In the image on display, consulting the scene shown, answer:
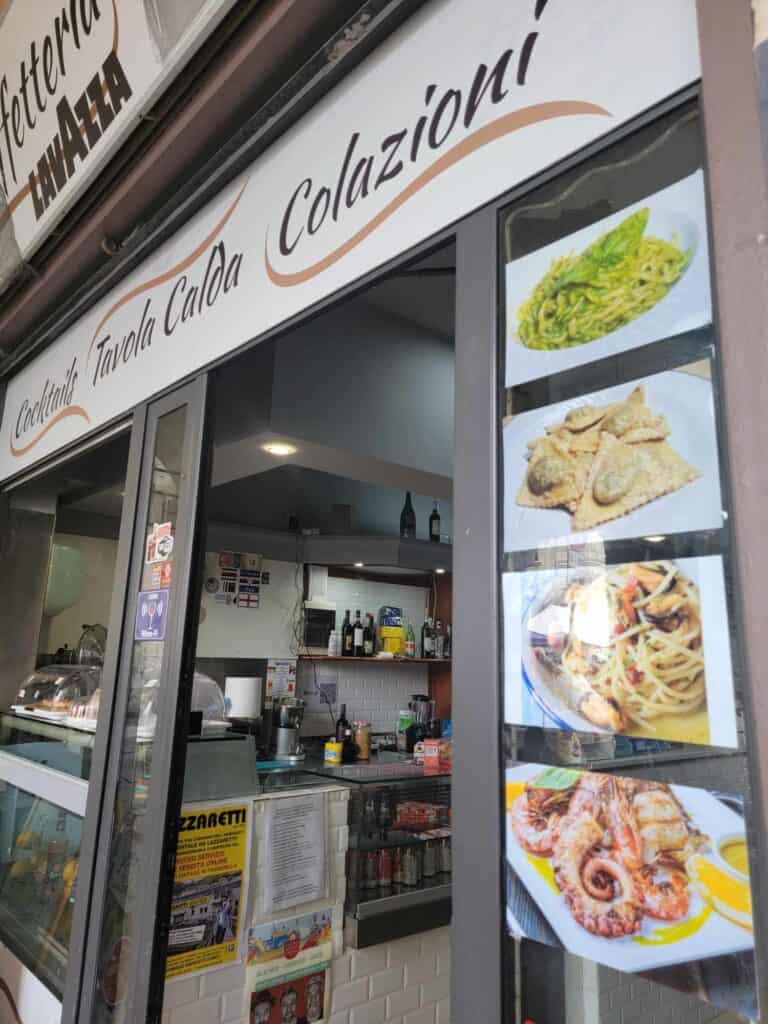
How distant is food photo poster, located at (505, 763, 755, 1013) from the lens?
0.65 metres

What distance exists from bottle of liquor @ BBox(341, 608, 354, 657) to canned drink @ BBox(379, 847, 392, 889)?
126 inches

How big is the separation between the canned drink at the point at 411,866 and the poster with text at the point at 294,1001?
0.51m

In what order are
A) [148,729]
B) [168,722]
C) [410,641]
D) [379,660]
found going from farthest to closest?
[410,641] < [379,660] < [148,729] < [168,722]

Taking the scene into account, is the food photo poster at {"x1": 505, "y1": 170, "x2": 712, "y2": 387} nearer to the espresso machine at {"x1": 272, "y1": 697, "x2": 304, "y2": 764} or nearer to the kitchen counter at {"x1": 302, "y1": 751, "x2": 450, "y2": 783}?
the kitchen counter at {"x1": 302, "y1": 751, "x2": 450, "y2": 783}

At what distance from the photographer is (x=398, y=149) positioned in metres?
1.20

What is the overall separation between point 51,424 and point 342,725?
3750 mm

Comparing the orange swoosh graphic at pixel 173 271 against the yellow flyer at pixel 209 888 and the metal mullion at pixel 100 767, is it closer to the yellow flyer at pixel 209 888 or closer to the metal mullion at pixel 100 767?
the metal mullion at pixel 100 767

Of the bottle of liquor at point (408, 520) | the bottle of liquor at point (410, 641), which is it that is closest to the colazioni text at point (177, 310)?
the bottle of liquor at point (408, 520)

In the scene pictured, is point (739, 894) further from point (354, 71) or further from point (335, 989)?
point (335, 989)

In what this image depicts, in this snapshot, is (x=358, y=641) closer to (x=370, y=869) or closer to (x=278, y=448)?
(x=370, y=869)

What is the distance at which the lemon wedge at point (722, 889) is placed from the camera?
64 cm

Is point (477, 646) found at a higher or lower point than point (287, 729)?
higher

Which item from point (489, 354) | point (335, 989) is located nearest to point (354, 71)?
point (489, 354)

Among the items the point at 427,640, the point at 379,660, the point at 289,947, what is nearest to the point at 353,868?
the point at 289,947
